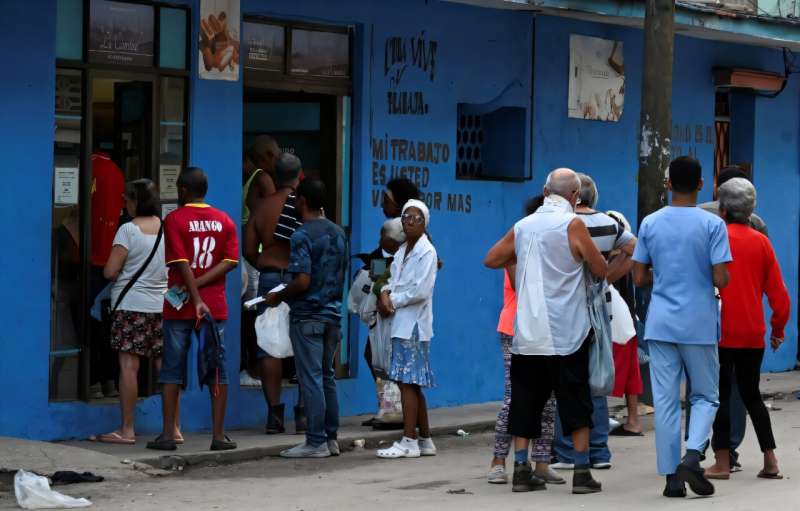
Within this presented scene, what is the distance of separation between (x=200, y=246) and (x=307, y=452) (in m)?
1.59

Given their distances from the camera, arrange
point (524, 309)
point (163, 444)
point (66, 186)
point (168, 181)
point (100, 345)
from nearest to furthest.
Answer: point (524, 309)
point (163, 444)
point (66, 186)
point (100, 345)
point (168, 181)

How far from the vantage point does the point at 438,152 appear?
46.6ft

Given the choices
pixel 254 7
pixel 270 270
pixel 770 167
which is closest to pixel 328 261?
pixel 270 270

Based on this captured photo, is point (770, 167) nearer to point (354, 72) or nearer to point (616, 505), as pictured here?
point (354, 72)

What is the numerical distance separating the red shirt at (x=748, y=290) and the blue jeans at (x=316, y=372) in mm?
2725

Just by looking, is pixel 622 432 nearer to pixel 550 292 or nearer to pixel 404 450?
pixel 404 450

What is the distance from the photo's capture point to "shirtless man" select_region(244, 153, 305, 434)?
1170cm

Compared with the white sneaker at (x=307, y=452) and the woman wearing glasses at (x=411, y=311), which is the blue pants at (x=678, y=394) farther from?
the white sneaker at (x=307, y=452)

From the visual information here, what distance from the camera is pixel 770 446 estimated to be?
9.92m

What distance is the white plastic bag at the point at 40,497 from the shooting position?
8859mm

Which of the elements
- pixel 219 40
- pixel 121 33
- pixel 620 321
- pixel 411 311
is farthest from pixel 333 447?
pixel 121 33

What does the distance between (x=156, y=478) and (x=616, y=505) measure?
9.75 ft

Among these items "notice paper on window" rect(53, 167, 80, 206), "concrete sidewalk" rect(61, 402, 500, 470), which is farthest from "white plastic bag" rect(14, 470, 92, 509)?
"notice paper on window" rect(53, 167, 80, 206)

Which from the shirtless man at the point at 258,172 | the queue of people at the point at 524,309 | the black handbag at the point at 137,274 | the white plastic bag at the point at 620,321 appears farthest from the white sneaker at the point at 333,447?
the shirtless man at the point at 258,172
